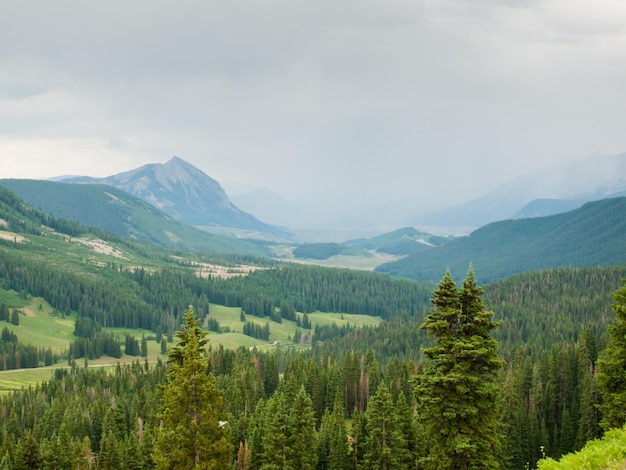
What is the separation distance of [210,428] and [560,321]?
584 ft

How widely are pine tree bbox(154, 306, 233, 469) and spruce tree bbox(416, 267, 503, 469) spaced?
48.3 ft

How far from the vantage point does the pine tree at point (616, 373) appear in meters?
41.8

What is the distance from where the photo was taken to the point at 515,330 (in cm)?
19512

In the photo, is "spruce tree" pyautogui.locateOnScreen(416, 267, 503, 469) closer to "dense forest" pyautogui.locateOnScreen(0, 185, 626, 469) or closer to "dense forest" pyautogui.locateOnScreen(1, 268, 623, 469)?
"dense forest" pyautogui.locateOnScreen(0, 185, 626, 469)

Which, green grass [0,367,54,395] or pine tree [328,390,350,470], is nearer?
pine tree [328,390,350,470]

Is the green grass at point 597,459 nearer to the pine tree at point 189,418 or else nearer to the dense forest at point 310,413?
the pine tree at point 189,418

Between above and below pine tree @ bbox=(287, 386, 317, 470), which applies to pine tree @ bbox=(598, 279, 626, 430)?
above

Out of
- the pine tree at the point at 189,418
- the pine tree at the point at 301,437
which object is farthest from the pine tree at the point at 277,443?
the pine tree at the point at 189,418

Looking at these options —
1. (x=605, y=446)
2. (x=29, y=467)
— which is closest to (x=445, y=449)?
(x=605, y=446)

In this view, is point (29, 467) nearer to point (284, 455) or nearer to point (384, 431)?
point (284, 455)

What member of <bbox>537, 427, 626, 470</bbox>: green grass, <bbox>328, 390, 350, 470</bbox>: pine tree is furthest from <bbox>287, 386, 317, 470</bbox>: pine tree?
<bbox>537, 427, 626, 470</bbox>: green grass

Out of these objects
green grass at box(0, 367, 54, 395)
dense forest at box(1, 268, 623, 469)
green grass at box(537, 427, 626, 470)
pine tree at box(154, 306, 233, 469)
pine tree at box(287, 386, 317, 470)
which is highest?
green grass at box(537, 427, 626, 470)

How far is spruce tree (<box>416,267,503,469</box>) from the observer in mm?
34969

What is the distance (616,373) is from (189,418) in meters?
30.2
